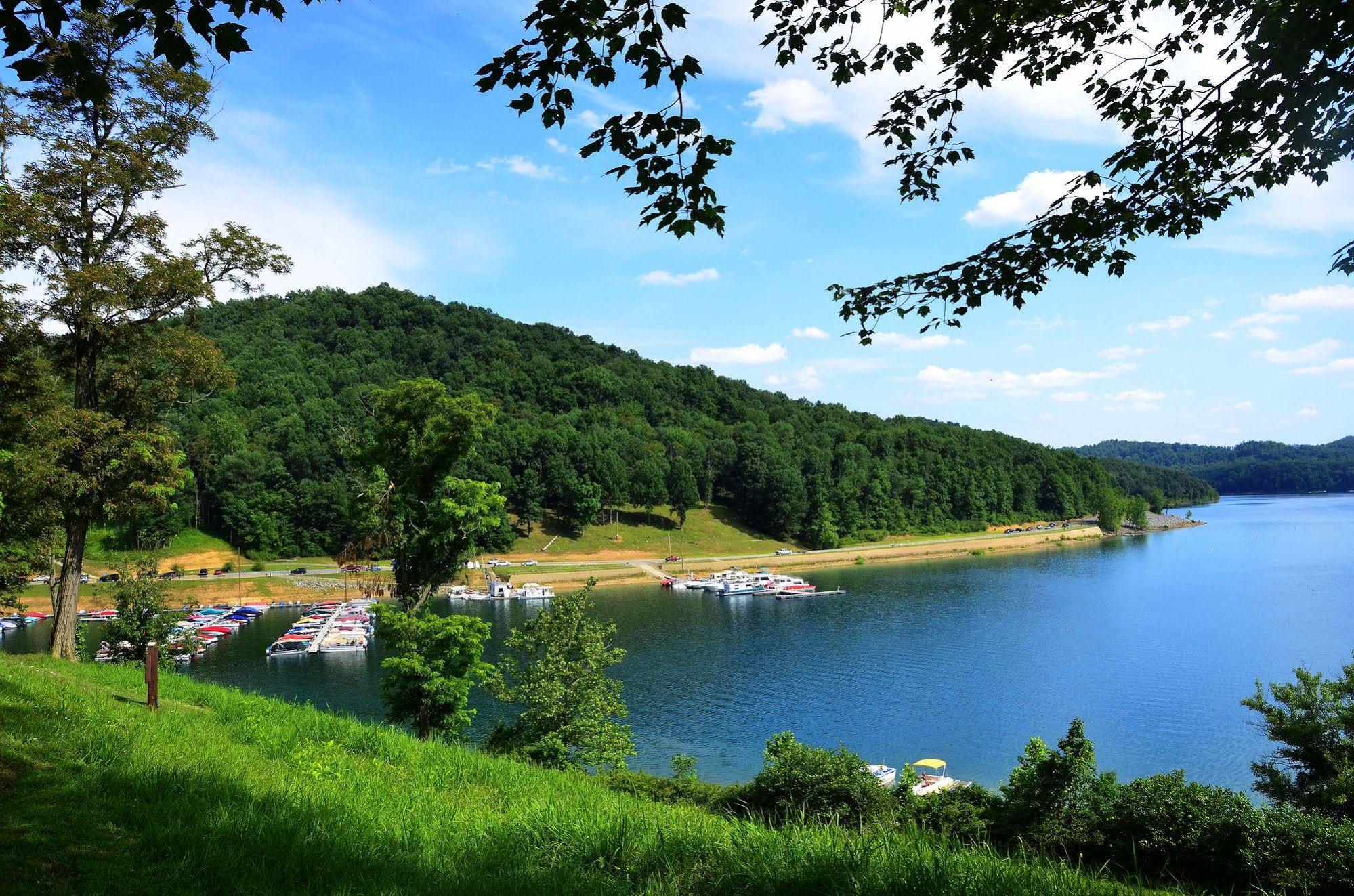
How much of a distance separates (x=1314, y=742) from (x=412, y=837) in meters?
20.2

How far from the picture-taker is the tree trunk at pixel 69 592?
15188 mm

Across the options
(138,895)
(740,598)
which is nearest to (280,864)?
(138,895)

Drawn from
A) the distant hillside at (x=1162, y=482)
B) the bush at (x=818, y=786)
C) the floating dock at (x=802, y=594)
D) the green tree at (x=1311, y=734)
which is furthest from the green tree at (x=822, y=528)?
the distant hillside at (x=1162, y=482)

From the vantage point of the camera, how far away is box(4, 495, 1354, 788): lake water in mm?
28875

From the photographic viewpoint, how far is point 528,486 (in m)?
88.2

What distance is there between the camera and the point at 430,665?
1981 centimetres

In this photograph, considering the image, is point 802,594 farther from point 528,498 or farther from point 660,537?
point 528,498

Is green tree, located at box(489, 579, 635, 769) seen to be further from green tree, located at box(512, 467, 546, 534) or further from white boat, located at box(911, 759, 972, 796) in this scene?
green tree, located at box(512, 467, 546, 534)

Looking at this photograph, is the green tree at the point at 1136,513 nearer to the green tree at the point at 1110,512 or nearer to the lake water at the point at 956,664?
the green tree at the point at 1110,512

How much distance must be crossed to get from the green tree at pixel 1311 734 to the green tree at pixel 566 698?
15.3m

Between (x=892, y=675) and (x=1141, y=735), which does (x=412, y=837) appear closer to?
(x=1141, y=735)

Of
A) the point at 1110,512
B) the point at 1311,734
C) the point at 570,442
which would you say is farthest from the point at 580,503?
the point at 1110,512

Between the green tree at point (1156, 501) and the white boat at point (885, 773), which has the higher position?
the green tree at point (1156, 501)

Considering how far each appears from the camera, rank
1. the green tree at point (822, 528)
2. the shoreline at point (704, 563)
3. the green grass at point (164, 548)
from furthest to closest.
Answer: the green tree at point (822, 528), the green grass at point (164, 548), the shoreline at point (704, 563)
